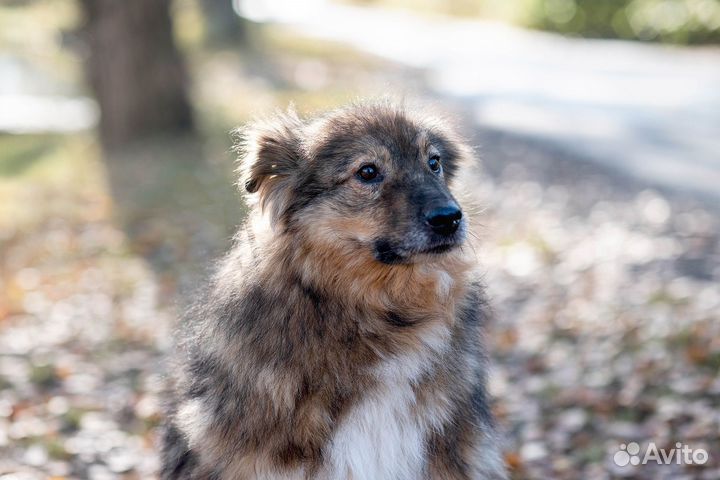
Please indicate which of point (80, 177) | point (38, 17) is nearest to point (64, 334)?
point (80, 177)

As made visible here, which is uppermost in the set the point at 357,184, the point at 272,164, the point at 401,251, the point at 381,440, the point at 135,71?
the point at 272,164

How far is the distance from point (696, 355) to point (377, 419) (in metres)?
3.36

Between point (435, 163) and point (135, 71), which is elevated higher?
point (435, 163)

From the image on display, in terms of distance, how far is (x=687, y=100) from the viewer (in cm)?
1538

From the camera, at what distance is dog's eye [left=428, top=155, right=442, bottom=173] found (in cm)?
445

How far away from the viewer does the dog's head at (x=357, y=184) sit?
4.08 meters

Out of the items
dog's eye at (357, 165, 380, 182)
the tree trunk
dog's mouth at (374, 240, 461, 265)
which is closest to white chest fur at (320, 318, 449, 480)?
dog's mouth at (374, 240, 461, 265)

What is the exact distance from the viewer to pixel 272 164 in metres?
4.27

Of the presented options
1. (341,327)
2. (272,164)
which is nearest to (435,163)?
(272,164)

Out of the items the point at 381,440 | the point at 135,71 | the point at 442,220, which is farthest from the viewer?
the point at 135,71

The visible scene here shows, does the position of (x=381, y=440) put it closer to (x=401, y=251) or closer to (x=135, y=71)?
(x=401, y=251)

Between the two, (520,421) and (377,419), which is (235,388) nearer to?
(377,419)

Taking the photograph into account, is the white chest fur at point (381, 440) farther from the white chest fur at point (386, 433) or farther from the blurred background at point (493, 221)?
the blurred background at point (493, 221)

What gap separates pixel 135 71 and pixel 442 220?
1198 cm
